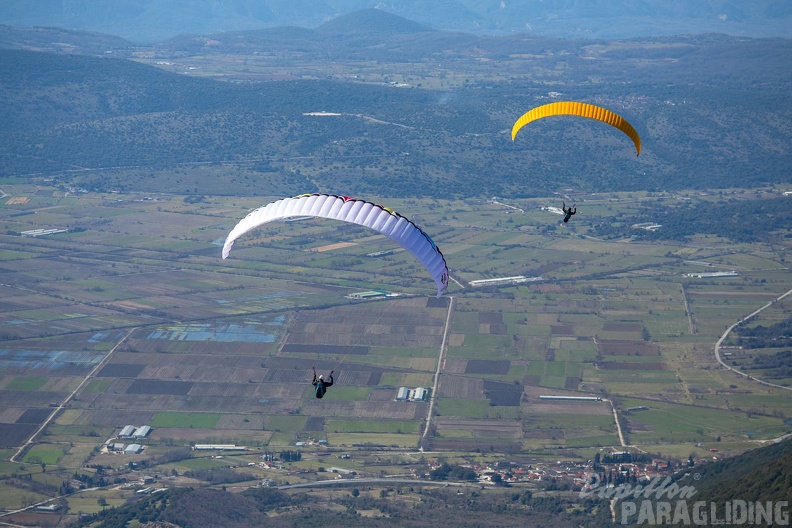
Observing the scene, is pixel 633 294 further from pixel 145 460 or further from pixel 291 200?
pixel 291 200

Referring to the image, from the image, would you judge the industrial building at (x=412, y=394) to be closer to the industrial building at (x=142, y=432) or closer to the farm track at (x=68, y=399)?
the industrial building at (x=142, y=432)

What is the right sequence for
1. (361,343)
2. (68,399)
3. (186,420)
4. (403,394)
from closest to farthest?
(186,420) < (403,394) < (68,399) < (361,343)

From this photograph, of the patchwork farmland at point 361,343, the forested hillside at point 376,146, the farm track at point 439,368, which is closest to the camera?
the patchwork farmland at point 361,343

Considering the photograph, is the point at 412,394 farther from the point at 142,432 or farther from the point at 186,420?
the point at 142,432

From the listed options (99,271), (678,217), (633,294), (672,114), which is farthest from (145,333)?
(672,114)

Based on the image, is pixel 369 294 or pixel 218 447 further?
pixel 369 294

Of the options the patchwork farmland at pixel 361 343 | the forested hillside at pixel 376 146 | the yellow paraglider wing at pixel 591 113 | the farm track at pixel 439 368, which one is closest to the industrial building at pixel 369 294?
the patchwork farmland at pixel 361 343

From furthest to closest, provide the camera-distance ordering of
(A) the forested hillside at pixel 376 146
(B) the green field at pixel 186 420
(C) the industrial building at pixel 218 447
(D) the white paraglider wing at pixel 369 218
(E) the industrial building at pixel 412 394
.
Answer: (A) the forested hillside at pixel 376 146 → (E) the industrial building at pixel 412 394 → (B) the green field at pixel 186 420 → (C) the industrial building at pixel 218 447 → (D) the white paraglider wing at pixel 369 218

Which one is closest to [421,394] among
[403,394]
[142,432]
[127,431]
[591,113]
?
[403,394]

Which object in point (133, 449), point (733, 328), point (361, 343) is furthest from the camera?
point (733, 328)

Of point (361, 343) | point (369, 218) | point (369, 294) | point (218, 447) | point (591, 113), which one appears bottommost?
point (218, 447)
